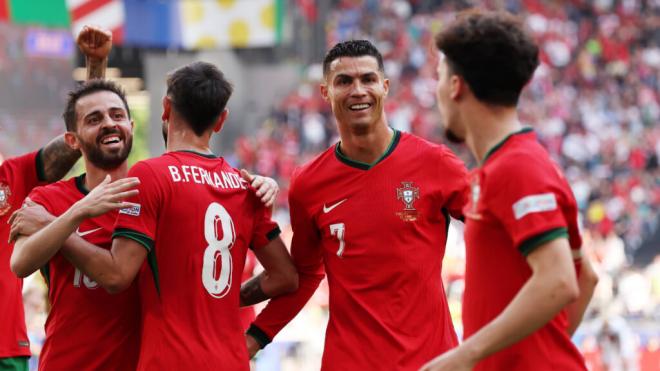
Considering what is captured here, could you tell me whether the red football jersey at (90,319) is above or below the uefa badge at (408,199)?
below

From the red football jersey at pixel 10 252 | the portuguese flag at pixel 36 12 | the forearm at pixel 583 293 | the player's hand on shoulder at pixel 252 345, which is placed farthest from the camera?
the portuguese flag at pixel 36 12

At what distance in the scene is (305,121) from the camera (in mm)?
23859

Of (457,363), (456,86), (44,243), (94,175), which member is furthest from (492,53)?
(94,175)

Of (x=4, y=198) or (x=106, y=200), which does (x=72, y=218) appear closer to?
(x=106, y=200)

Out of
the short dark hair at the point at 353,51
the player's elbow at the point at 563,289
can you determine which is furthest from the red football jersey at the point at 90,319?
the player's elbow at the point at 563,289

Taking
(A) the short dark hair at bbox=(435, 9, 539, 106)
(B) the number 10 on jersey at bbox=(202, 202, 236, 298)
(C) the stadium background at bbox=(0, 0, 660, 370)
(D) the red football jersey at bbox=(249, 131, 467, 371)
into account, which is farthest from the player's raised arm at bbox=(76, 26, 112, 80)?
(C) the stadium background at bbox=(0, 0, 660, 370)

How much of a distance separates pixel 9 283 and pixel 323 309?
906cm

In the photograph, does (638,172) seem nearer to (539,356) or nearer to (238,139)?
(238,139)

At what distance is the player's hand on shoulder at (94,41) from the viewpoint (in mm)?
5750

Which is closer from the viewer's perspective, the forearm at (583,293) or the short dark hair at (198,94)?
the forearm at (583,293)

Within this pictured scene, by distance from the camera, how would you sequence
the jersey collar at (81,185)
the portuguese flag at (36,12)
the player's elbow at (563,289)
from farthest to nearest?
1. the portuguese flag at (36,12)
2. the jersey collar at (81,185)
3. the player's elbow at (563,289)

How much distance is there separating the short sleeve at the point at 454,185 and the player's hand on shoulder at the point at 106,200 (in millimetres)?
1593

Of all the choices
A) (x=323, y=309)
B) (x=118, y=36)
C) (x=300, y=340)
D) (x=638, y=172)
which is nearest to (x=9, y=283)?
(x=300, y=340)

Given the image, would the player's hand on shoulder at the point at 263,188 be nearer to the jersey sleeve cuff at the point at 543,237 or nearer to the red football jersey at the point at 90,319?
the red football jersey at the point at 90,319
